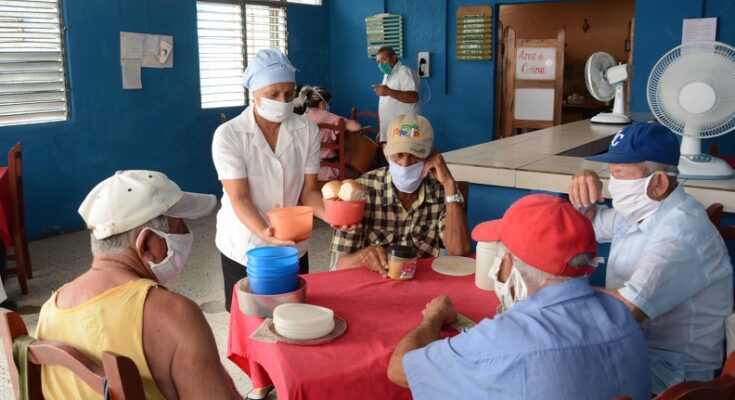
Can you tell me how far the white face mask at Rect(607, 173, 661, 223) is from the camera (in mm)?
1881

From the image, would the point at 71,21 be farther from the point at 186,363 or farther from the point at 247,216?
the point at 186,363

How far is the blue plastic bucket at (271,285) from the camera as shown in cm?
181

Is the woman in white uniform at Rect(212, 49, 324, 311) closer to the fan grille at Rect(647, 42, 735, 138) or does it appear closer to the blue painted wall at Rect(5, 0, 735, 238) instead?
the fan grille at Rect(647, 42, 735, 138)

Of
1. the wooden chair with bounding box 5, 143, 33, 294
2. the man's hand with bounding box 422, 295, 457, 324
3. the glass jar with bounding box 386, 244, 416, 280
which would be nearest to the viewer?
the man's hand with bounding box 422, 295, 457, 324

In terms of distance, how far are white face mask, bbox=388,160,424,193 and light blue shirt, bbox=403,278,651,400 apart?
1188 millimetres

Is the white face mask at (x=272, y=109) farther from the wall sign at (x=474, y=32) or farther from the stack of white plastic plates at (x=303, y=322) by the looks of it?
the wall sign at (x=474, y=32)

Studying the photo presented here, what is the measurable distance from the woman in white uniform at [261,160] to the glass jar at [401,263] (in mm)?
597

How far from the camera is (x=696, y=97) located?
261 cm

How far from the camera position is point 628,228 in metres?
2.06

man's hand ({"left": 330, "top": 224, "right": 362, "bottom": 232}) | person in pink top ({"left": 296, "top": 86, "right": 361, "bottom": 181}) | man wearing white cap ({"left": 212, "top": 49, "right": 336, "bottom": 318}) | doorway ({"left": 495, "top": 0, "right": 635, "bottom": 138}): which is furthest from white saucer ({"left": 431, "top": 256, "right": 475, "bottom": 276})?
doorway ({"left": 495, "top": 0, "right": 635, "bottom": 138})

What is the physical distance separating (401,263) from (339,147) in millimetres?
4037

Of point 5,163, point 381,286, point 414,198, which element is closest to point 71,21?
point 5,163

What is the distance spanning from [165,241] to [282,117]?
49.1 inches

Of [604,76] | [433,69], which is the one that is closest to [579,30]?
[433,69]
